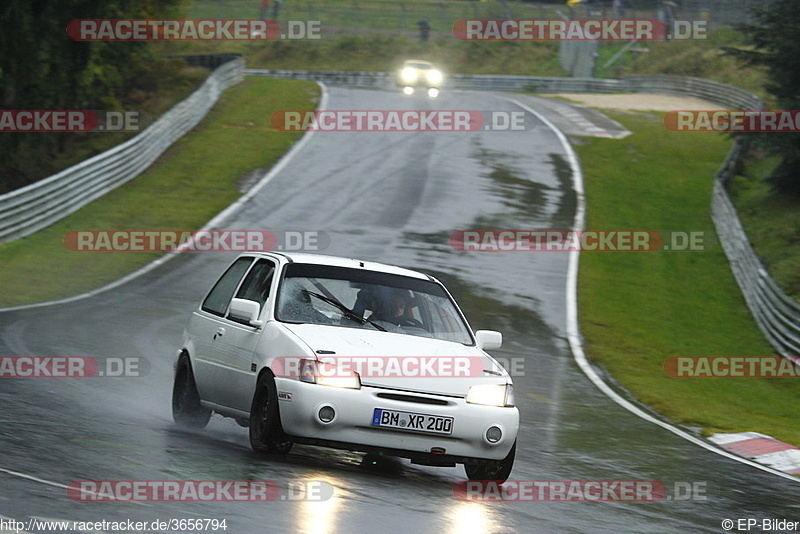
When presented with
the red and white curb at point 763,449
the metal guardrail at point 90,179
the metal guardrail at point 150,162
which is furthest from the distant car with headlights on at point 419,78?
the red and white curb at point 763,449

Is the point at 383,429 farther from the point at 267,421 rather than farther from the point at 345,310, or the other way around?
the point at 345,310

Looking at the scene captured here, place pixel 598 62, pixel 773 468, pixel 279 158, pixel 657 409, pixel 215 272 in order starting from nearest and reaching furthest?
pixel 773 468 → pixel 657 409 → pixel 215 272 → pixel 279 158 → pixel 598 62

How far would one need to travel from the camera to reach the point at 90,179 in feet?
92.7

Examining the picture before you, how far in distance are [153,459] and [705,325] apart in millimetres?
15703

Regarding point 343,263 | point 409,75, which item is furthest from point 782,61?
point 409,75

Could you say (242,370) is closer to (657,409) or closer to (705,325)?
(657,409)

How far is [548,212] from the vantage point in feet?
98.1

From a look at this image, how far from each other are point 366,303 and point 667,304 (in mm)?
14929

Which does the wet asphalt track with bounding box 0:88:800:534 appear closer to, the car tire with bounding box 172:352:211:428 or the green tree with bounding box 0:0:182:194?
the car tire with bounding box 172:352:211:428

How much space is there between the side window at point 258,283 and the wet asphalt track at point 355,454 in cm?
110

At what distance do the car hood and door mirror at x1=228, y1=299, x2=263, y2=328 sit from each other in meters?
0.33

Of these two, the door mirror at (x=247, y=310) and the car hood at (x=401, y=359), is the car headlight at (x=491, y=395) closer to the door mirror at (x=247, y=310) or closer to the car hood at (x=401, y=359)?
the car hood at (x=401, y=359)

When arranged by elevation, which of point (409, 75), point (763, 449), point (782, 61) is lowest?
point (763, 449)

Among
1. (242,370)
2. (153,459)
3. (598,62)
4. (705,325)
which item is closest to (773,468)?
(242,370)
